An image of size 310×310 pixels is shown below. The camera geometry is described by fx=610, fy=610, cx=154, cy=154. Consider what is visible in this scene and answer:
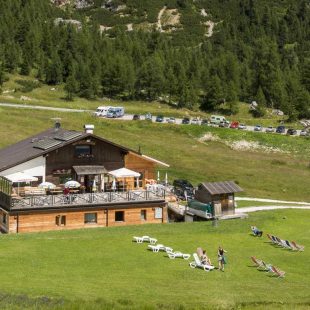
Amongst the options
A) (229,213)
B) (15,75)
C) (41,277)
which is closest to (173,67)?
(15,75)

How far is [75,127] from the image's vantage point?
99.1m

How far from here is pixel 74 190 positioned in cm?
4891

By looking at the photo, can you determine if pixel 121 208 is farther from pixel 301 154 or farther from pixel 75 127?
pixel 301 154

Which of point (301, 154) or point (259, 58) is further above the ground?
point (259, 58)

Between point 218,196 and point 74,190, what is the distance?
11.7 m

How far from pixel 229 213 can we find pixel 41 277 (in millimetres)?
22576

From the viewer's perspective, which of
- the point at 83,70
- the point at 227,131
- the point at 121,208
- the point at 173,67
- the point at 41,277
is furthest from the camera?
the point at 173,67

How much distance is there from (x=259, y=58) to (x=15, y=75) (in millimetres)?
79440

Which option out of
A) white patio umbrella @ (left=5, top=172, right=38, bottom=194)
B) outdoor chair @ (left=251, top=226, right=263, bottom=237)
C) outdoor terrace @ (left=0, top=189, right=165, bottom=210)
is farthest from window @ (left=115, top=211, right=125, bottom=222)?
outdoor chair @ (left=251, top=226, right=263, bottom=237)

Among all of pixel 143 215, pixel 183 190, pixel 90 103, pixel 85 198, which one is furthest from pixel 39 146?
pixel 90 103

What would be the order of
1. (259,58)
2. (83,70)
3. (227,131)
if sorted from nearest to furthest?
(227,131)
(83,70)
(259,58)

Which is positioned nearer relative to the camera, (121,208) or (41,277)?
(41,277)

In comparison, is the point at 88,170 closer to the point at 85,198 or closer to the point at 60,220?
the point at 85,198

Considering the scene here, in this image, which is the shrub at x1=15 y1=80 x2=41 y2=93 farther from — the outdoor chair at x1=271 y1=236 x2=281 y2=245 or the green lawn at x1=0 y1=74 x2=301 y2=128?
the outdoor chair at x1=271 y1=236 x2=281 y2=245
